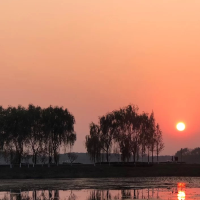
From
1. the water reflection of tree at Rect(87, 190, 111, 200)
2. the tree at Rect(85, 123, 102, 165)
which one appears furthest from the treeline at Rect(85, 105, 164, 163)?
the water reflection of tree at Rect(87, 190, 111, 200)

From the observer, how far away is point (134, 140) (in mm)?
82188

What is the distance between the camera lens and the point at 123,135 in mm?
82438

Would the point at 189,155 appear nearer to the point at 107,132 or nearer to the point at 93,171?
the point at 107,132

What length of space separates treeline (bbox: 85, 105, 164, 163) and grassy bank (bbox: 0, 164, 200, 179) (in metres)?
7.27

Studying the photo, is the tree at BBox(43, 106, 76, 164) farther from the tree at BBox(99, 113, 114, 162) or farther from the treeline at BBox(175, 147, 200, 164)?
the treeline at BBox(175, 147, 200, 164)

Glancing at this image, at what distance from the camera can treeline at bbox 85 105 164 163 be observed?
82062 millimetres

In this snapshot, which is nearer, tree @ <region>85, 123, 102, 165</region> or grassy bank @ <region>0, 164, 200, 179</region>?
grassy bank @ <region>0, 164, 200, 179</region>

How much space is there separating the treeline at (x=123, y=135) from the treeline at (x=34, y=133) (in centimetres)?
458

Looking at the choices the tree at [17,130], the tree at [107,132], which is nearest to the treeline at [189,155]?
the tree at [107,132]

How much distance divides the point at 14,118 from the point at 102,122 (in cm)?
1545

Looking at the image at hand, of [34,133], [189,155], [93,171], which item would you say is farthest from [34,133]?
[189,155]

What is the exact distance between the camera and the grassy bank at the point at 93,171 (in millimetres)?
70000

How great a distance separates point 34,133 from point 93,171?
13880 millimetres

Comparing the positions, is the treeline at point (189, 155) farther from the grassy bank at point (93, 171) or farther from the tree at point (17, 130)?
the tree at point (17, 130)
